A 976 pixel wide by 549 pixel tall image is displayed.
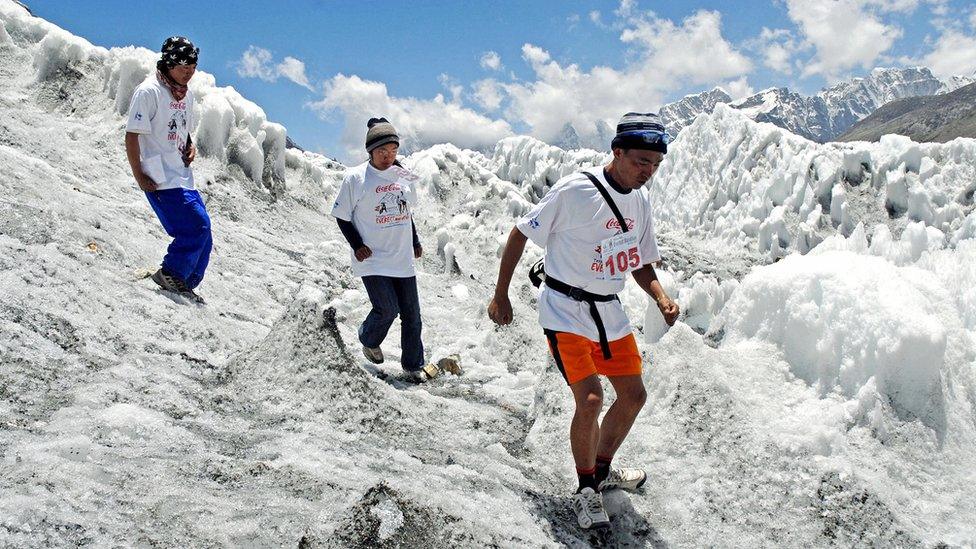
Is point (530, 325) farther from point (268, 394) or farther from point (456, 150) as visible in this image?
point (456, 150)

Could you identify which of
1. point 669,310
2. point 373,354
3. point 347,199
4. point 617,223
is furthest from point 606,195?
point 373,354

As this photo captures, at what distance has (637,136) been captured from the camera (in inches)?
121

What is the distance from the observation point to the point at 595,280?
3254 millimetres

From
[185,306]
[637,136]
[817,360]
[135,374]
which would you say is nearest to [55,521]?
[135,374]

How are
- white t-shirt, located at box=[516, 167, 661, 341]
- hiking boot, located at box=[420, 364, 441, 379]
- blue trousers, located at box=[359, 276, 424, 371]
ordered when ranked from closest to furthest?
white t-shirt, located at box=[516, 167, 661, 341] → blue trousers, located at box=[359, 276, 424, 371] → hiking boot, located at box=[420, 364, 441, 379]

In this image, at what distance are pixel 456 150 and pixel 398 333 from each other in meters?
12.7

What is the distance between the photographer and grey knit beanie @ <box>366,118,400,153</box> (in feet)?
16.9

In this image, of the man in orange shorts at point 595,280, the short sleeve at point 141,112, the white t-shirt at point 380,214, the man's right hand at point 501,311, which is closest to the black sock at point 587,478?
the man in orange shorts at point 595,280

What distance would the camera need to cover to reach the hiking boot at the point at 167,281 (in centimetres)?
500

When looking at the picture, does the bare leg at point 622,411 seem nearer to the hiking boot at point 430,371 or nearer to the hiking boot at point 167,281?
the hiking boot at point 430,371

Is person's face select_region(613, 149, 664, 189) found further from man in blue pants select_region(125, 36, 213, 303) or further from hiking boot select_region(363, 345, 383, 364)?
man in blue pants select_region(125, 36, 213, 303)

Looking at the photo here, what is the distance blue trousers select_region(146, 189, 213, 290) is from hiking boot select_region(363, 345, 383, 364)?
1489 mm

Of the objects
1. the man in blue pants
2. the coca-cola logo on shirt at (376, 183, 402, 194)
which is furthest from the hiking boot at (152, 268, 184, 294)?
the coca-cola logo on shirt at (376, 183, 402, 194)

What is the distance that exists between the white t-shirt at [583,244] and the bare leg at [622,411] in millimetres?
243
